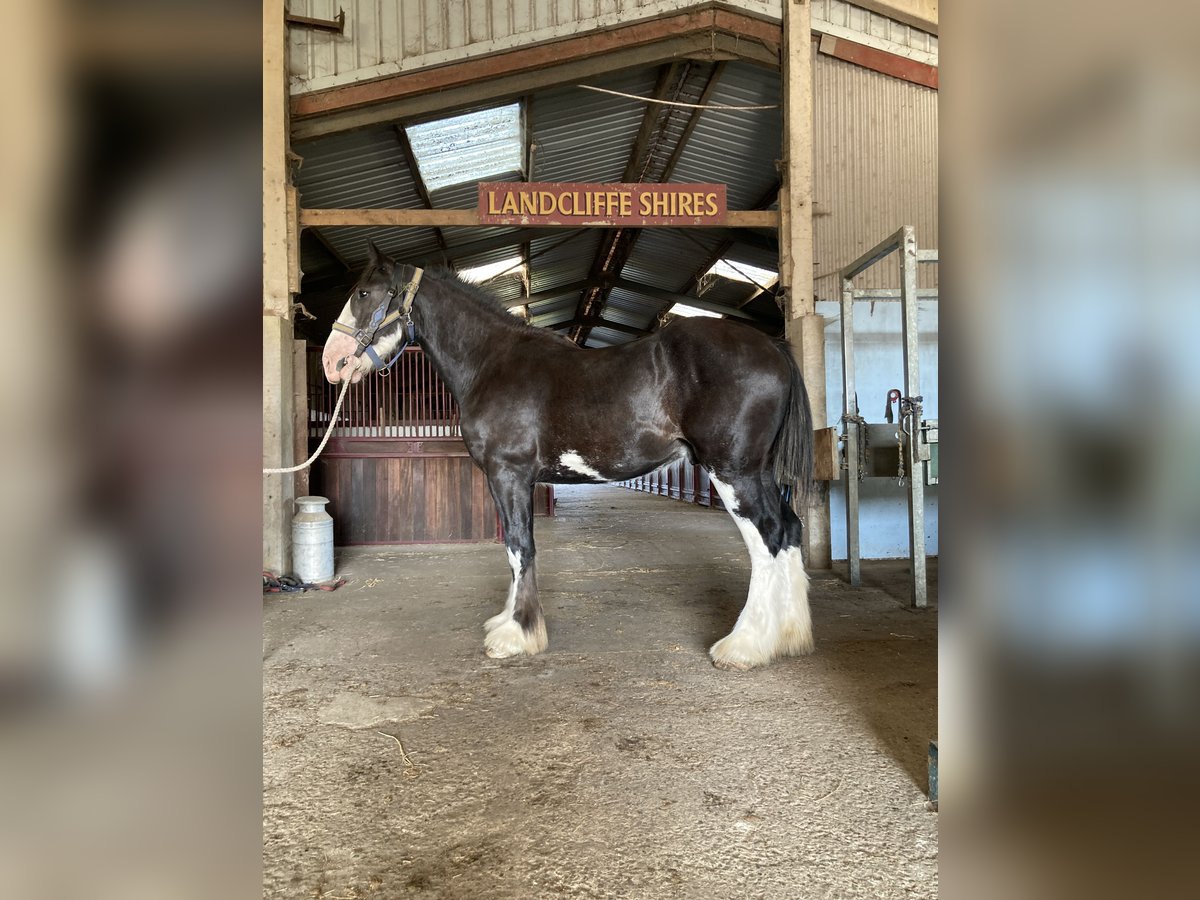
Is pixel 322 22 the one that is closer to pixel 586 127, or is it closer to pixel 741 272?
pixel 586 127

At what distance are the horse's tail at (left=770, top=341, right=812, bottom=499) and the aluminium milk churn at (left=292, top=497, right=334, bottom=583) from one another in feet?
10.1

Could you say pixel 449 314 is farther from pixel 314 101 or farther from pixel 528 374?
pixel 314 101

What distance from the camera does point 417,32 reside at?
4793mm

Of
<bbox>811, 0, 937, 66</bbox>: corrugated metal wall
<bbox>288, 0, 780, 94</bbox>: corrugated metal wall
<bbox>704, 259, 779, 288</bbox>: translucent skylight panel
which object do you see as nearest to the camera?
<bbox>288, 0, 780, 94</bbox>: corrugated metal wall

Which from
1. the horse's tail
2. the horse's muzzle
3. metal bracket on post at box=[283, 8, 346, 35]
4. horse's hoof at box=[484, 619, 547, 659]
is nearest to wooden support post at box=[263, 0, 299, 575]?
metal bracket on post at box=[283, 8, 346, 35]

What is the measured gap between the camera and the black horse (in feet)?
9.32

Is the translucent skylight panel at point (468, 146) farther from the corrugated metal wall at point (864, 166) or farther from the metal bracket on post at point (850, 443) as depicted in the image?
the metal bracket on post at point (850, 443)

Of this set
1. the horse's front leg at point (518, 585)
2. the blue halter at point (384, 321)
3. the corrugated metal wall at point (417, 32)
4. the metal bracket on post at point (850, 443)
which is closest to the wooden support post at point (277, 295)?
the corrugated metal wall at point (417, 32)

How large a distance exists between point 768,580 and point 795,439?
67cm

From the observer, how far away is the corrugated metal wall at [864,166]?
5.42 metres

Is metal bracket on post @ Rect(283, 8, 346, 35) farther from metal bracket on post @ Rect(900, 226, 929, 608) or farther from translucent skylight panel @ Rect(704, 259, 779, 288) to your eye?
translucent skylight panel @ Rect(704, 259, 779, 288)

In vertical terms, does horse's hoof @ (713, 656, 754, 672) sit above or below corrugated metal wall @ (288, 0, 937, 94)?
below

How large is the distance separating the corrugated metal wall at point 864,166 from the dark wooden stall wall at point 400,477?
3550 mm
